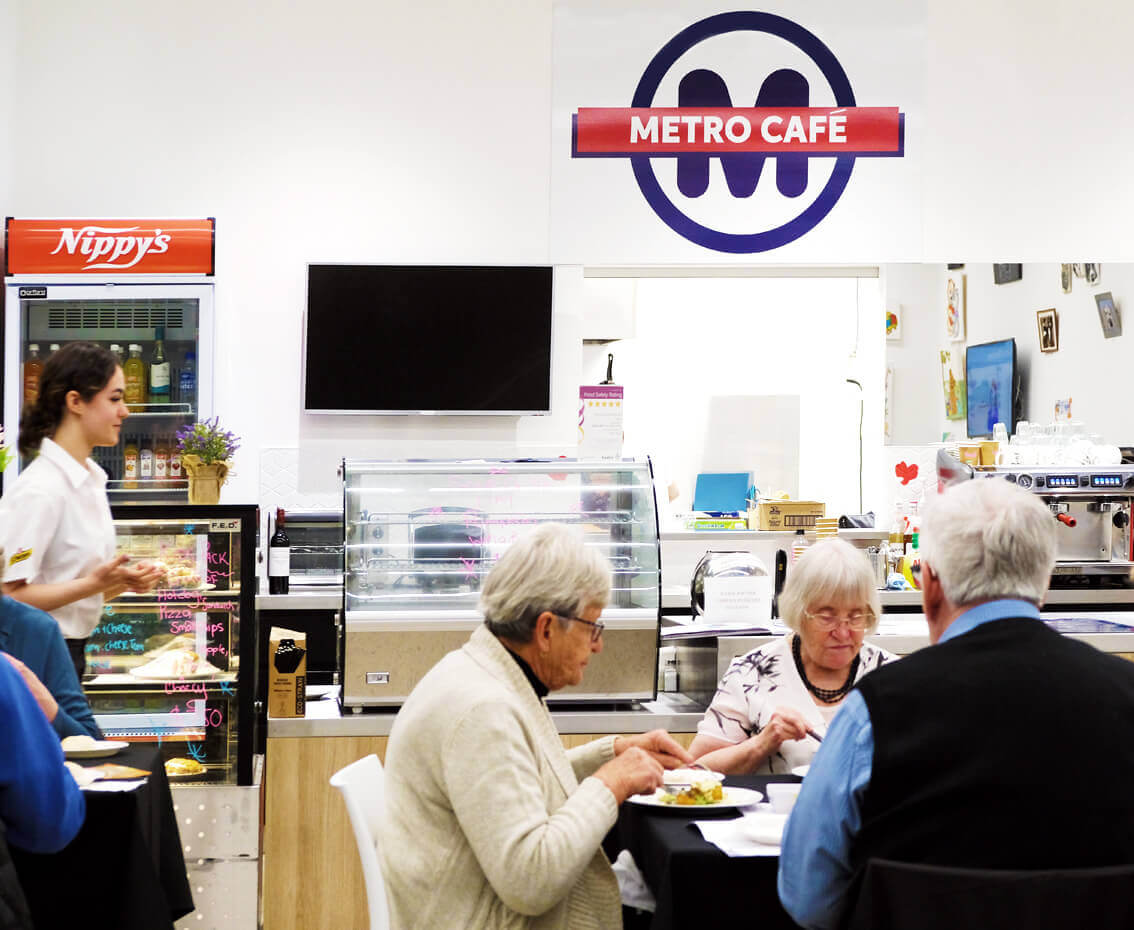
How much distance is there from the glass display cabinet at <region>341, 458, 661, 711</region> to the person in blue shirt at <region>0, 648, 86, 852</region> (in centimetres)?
143

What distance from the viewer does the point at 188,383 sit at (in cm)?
611

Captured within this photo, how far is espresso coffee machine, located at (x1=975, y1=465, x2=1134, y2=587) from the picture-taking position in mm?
5301

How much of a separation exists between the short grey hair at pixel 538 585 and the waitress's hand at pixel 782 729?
0.78m

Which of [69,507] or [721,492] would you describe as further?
[721,492]

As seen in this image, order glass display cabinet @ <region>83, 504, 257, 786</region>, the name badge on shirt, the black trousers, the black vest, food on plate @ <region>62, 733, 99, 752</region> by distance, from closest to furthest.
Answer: the black vest → food on plate @ <region>62, 733, 99, 752</region> → the name badge on shirt → the black trousers → glass display cabinet @ <region>83, 504, 257, 786</region>

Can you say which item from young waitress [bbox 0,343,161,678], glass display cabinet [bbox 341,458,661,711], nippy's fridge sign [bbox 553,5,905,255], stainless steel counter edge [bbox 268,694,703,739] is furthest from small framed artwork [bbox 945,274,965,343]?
young waitress [bbox 0,343,161,678]

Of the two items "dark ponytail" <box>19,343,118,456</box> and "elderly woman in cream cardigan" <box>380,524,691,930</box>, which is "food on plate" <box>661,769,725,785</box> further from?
"dark ponytail" <box>19,343,118,456</box>

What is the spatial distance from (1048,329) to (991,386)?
1.31ft

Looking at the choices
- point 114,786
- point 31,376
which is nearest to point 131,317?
point 31,376

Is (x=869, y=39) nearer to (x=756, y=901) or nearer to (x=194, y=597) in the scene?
(x=194, y=597)

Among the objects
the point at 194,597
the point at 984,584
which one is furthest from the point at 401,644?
the point at 984,584

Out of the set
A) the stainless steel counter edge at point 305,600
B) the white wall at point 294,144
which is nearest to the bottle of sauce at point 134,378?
the white wall at point 294,144

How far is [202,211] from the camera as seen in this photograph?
6.46 meters

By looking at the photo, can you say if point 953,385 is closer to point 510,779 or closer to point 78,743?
point 78,743
